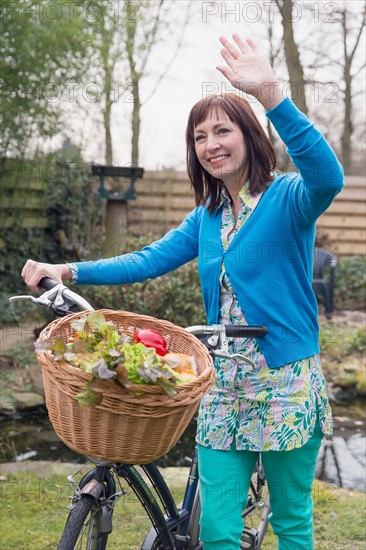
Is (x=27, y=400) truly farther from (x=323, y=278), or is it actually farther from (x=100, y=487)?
(x=323, y=278)

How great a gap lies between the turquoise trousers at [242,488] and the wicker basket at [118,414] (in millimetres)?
453

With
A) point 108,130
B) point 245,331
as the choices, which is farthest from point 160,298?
point 108,130

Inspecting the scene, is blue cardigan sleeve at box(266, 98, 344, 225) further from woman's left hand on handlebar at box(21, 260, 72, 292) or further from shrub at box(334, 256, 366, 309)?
shrub at box(334, 256, 366, 309)

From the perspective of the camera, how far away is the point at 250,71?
159cm

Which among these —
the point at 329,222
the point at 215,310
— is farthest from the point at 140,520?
the point at 329,222

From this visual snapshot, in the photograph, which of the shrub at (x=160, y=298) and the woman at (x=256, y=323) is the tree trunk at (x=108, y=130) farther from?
the woman at (x=256, y=323)

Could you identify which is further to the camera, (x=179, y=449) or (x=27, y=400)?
(x=27, y=400)

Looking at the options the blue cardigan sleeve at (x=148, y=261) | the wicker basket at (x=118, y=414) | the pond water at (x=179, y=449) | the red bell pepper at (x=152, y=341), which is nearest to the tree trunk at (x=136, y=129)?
the pond water at (x=179, y=449)

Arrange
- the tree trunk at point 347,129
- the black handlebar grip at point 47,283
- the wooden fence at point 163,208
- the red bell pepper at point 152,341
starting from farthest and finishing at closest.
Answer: the tree trunk at point 347,129, the wooden fence at point 163,208, the black handlebar grip at point 47,283, the red bell pepper at point 152,341

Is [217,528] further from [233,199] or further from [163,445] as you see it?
[233,199]

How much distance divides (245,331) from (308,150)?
466mm

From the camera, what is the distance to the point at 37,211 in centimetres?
824

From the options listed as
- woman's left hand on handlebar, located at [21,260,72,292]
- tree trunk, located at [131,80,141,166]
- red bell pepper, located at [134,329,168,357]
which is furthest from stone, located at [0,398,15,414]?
tree trunk, located at [131,80,141,166]

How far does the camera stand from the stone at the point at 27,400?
5074 millimetres
